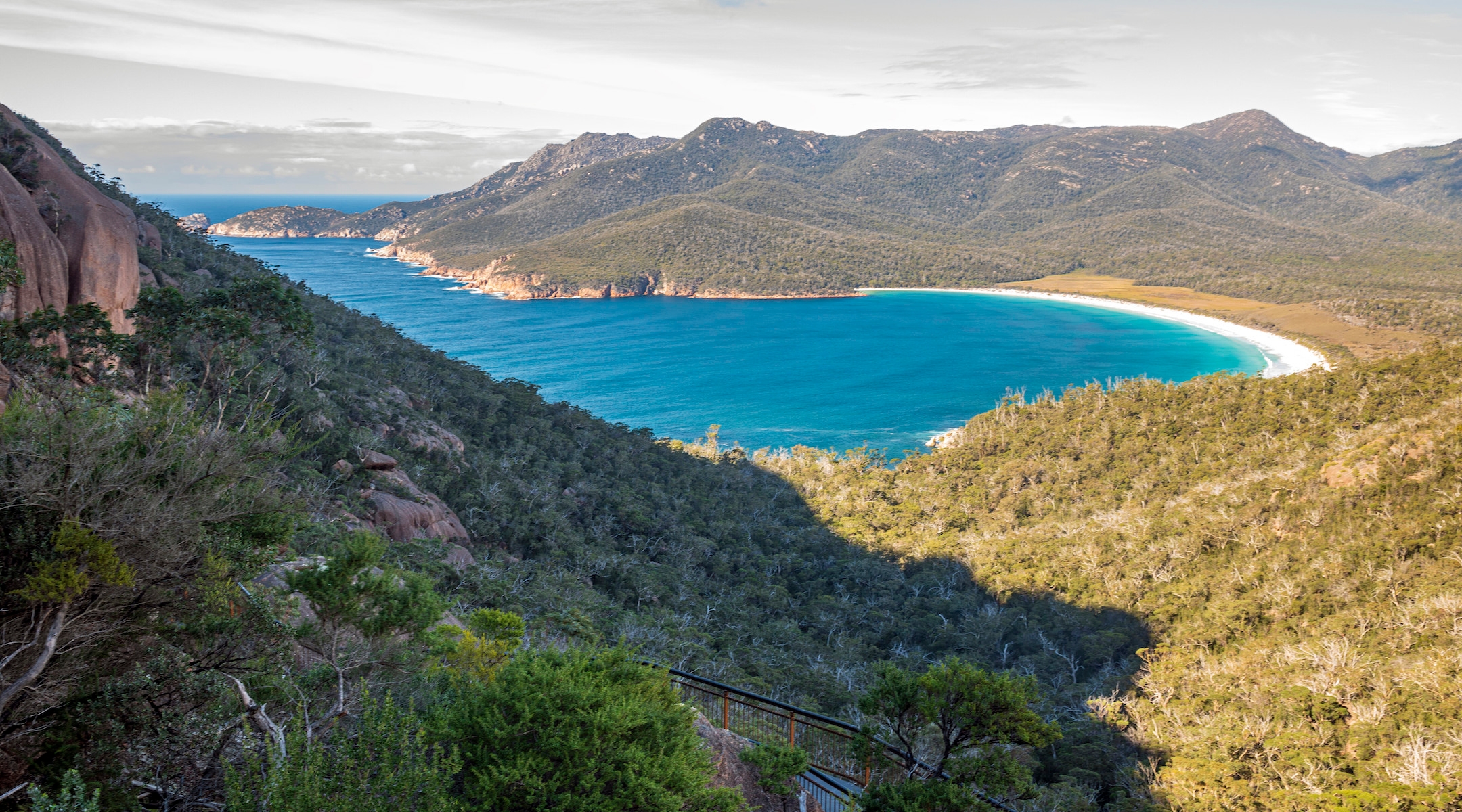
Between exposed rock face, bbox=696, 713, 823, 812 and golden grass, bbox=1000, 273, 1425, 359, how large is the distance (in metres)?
83.6

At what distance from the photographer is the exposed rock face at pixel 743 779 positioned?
10.8m

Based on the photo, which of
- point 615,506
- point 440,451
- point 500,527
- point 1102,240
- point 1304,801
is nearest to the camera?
point 1304,801

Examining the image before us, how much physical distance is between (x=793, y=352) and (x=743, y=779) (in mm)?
94844

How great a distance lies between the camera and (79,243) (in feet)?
57.8

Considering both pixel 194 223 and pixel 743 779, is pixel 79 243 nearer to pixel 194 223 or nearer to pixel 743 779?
pixel 743 779

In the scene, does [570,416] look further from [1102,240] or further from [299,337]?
[1102,240]

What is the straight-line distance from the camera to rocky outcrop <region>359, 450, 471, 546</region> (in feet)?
71.2

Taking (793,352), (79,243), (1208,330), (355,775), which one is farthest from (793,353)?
(355,775)

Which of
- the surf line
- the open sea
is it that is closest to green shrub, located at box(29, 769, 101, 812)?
the surf line

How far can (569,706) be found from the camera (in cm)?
862

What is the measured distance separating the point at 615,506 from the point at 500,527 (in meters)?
7.75

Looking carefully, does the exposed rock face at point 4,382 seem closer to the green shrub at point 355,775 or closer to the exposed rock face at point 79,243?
the exposed rock face at point 79,243

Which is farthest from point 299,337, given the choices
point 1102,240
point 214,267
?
point 1102,240

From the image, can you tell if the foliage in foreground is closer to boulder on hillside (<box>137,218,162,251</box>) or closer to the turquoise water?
the turquoise water
